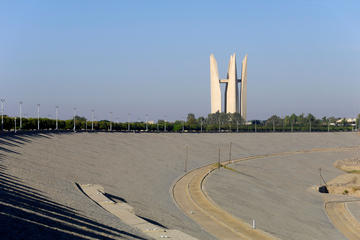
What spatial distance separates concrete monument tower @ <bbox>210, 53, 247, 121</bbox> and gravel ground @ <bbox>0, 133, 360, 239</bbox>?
51.9m

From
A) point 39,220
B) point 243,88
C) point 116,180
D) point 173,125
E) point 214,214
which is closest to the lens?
point 39,220

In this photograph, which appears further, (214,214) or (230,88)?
(230,88)

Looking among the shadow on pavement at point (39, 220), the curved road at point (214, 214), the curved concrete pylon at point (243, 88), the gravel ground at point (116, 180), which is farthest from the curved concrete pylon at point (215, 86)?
the shadow on pavement at point (39, 220)

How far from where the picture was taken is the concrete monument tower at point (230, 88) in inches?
5374

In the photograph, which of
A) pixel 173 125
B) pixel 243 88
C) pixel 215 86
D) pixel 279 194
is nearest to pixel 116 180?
pixel 279 194

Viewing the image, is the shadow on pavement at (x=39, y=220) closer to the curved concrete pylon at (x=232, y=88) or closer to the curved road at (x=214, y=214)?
the curved road at (x=214, y=214)

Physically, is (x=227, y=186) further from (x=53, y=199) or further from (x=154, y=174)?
(x=53, y=199)

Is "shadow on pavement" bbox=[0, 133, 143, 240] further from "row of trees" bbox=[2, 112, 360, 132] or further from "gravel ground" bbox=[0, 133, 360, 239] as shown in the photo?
"row of trees" bbox=[2, 112, 360, 132]

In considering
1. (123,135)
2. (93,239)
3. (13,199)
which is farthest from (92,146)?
(93,239)

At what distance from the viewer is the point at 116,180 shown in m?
38.8

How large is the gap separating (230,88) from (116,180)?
103 metres

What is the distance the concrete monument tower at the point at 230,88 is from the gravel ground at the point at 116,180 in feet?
170

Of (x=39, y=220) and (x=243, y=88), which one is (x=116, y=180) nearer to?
(x=39, y=220)

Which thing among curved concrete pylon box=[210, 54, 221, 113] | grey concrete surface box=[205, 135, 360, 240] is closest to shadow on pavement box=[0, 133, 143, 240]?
grey concrete surface box=[205, 135, 360, 240]
